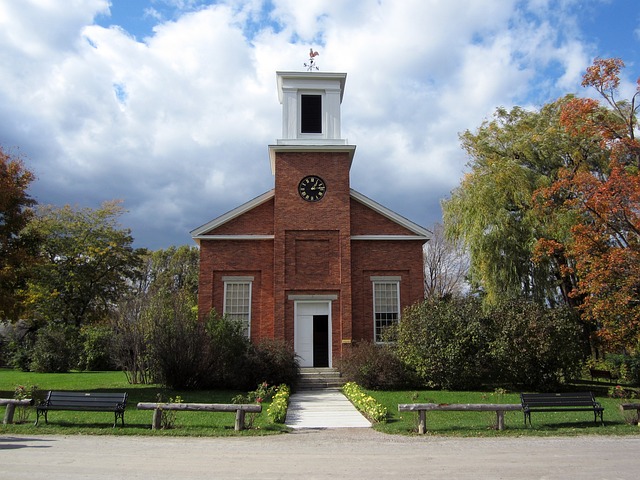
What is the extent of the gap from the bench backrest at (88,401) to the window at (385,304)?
512 inches

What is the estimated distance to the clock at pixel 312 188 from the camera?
23453 mm

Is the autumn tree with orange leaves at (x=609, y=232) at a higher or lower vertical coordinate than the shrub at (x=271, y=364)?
higher

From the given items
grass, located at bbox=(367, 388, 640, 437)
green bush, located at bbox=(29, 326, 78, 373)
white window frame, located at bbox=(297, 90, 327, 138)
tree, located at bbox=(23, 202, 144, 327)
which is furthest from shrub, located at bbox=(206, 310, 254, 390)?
tree, located at bbox=(23, 202, 144, 327)

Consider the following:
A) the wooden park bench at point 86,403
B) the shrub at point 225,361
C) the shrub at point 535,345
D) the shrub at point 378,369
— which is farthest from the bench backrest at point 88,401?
the shrub at point 535,345

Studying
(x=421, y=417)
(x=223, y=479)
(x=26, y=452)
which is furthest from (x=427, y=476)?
(x=26, y=452)

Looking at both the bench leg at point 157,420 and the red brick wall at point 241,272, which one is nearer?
the bench leg at point 157,420

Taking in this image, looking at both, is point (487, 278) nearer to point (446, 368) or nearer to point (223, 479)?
point (446, 368)

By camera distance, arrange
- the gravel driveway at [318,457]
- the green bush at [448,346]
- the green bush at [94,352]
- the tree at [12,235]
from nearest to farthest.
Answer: the gravel driveway at [318,457] < the tree at [12,235] < the green bush at [448,346] < the green bush at [94,352]

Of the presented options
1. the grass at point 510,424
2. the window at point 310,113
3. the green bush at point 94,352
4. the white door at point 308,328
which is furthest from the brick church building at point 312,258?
the green bush at point 94,352

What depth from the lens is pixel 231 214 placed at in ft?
77.0

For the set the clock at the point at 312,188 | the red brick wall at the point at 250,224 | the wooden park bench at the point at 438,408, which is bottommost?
the wooden park bench at the point at 438,408

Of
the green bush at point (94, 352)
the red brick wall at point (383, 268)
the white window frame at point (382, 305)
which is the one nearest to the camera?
the white window frame at point (382, 305)

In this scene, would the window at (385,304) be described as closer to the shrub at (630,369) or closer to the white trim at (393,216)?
the white trim at (393,216)

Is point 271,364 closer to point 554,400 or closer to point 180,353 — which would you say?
point 180,353
